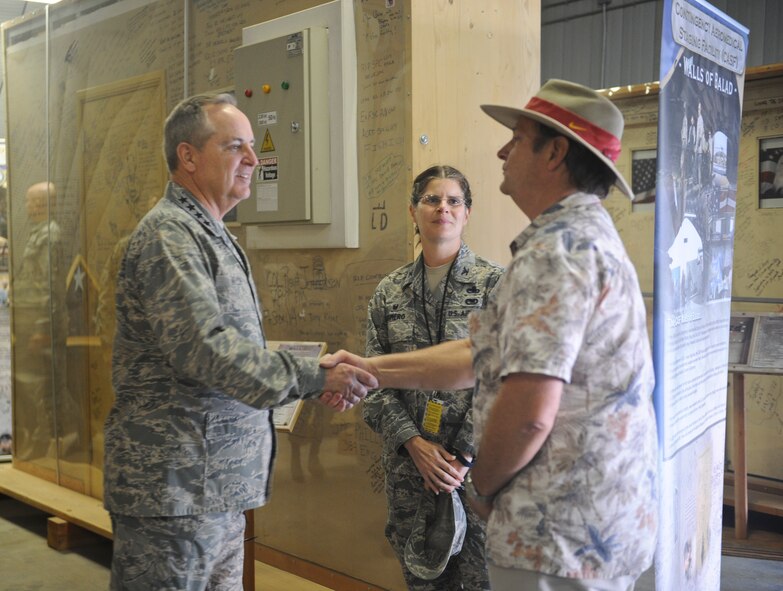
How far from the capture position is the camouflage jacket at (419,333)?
2850 mm

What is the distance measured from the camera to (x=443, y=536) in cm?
276

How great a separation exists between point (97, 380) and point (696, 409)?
3607mm

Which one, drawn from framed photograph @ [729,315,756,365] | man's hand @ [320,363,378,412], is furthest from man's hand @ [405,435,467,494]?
framed photograph @ [729,315,756,365]

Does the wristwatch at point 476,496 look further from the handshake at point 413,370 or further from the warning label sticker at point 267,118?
the warning label sticker at point 267,118

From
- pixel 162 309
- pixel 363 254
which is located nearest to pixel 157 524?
pixel 162 309

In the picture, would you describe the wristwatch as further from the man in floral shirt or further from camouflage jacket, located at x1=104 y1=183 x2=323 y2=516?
camouflage jacket, located at x1=104 y1=183 x2=323 y2=516

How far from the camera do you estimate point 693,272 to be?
3.04 metres

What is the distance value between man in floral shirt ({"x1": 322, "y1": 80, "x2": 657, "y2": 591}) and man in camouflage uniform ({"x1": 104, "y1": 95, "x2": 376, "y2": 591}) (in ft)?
2.06

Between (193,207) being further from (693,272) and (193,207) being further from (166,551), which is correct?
(693,272)

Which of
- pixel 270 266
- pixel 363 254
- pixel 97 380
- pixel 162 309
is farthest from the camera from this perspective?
pixel 97 380

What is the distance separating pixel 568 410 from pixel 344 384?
0.81m

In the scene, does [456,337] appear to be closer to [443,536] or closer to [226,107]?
[443,536]

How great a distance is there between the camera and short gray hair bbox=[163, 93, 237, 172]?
2279 millimetres

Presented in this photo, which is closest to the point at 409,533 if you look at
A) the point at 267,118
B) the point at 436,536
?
the point at 436,536
